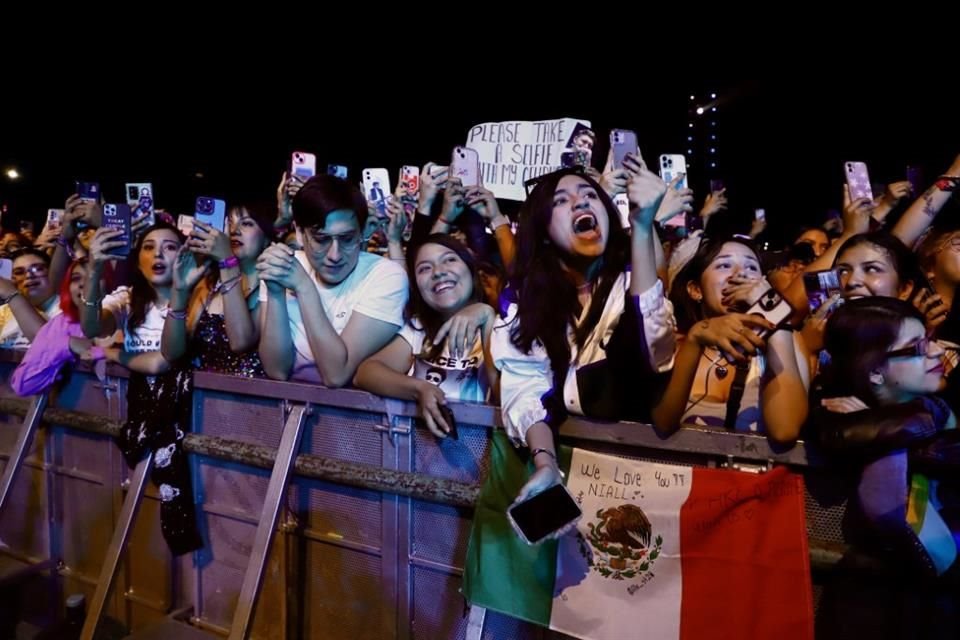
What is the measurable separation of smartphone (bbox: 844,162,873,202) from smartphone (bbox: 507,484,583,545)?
2.96 metres

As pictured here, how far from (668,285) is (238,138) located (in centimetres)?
1209

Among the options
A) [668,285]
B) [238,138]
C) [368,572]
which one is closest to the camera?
[368,572]

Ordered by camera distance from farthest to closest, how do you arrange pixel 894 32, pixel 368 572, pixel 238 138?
Answer: 1. pixel 238 138
2. pixel 894 32
3. pixel 368 572

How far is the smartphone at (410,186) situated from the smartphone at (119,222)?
1.66 metres

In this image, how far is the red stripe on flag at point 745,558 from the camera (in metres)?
1.90

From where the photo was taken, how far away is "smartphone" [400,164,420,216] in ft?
14.1

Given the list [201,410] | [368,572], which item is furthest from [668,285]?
[201,410]

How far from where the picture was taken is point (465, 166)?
12.7ft

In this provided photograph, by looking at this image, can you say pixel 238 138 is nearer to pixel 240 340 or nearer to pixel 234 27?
pixel 234 27

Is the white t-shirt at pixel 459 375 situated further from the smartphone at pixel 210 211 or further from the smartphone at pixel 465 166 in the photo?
the smartphone at pixel 210 211

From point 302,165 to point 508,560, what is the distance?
3.05m

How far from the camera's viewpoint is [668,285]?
11.6 ft

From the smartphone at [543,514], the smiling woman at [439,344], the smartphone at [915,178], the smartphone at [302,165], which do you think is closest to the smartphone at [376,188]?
the smartphone at [302,165]

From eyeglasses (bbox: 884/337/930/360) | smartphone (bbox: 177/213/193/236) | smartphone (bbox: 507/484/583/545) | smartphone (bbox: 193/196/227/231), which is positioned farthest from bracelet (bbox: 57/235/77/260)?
eyeglasses (bbox: 884/337/930/360)
